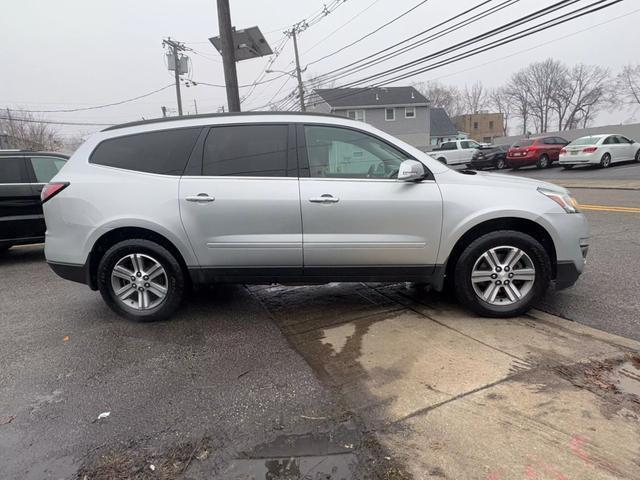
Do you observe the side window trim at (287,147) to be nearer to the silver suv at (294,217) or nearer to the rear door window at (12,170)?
the silver suv at (294,217)

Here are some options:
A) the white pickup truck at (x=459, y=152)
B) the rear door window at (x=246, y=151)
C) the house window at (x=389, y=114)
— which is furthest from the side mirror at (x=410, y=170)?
the house window at (x=389, y=114)

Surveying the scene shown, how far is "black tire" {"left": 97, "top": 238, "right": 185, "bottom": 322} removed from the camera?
3975 mm

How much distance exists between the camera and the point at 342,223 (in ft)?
12.6

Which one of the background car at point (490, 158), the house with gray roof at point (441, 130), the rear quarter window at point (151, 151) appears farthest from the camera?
the house with gray roof at point (441, 130)

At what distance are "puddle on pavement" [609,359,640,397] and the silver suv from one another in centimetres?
98

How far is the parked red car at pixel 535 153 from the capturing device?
23578 mm

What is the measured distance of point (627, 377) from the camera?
2.91m

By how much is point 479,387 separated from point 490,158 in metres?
25.2

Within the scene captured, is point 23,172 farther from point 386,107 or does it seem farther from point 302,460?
point 386,107

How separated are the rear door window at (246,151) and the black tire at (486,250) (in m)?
1.76

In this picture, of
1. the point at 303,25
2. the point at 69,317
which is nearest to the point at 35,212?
the point at 69,317

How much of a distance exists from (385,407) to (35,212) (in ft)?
21.3

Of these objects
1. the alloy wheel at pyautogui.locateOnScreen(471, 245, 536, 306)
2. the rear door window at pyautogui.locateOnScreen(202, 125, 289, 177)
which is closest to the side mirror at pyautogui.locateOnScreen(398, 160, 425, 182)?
the alloy wheel at pyautogui.locateOnScreen(471, 245, 536, 306)

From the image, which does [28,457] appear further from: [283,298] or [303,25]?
[303,25]
